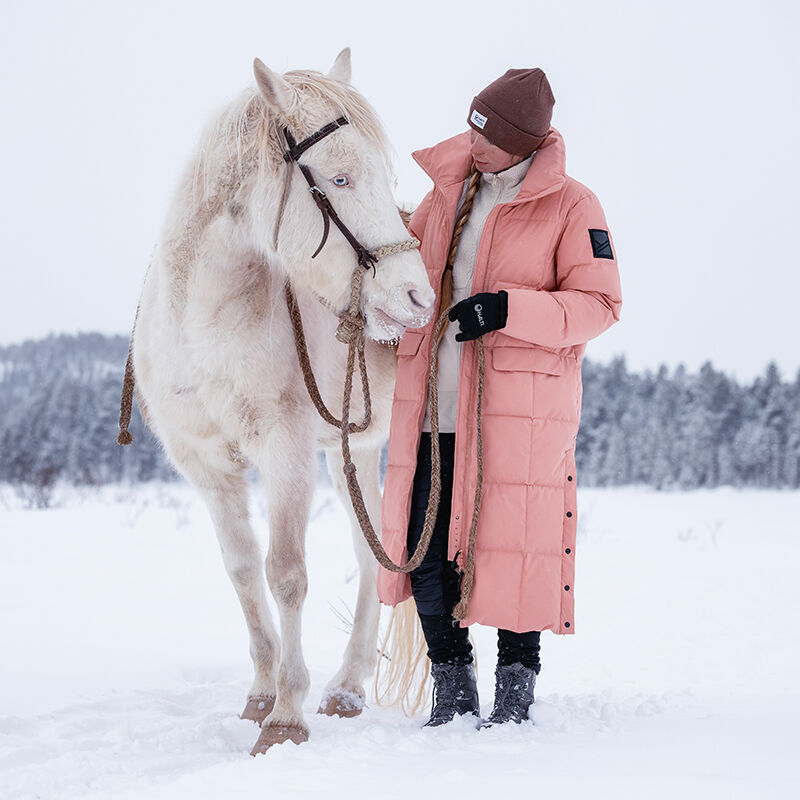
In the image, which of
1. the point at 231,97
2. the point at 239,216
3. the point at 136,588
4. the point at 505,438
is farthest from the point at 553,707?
the point at 136,588

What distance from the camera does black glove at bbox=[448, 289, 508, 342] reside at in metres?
2.33

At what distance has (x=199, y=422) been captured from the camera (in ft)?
9.53

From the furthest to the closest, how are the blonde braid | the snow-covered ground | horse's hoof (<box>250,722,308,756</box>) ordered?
the blonde braid → horse's hoof (<box>250,722,308,756</box>) → the snow-covered ground

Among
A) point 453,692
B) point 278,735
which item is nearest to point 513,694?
point 453,692

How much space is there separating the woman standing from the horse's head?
251 mm

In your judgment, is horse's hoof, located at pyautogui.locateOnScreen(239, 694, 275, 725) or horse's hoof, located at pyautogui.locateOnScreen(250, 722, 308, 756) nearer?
horse's hoof, located at pyautogui.locateOnScreen(250, 722, 308, 756)

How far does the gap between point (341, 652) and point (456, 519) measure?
86.5 inches

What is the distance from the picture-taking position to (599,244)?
2496 mm

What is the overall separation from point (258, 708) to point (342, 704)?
406 millimetres

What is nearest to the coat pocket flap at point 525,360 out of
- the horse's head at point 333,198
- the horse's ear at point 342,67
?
the horse's head at point 333,198

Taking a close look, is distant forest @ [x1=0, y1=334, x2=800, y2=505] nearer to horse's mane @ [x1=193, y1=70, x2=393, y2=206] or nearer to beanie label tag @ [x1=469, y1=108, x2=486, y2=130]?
horse's mane @ [x1=193, y1=70, x2=393, y2=206]

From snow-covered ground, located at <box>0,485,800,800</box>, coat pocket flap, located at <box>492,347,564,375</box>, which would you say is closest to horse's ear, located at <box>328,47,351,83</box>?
coat pocket flap, located at <box>492,347,564,375</box>

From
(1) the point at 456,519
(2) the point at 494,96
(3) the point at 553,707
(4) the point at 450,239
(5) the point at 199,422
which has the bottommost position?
(3) the point at 553,707

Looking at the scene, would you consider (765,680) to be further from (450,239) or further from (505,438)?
(450,239)
